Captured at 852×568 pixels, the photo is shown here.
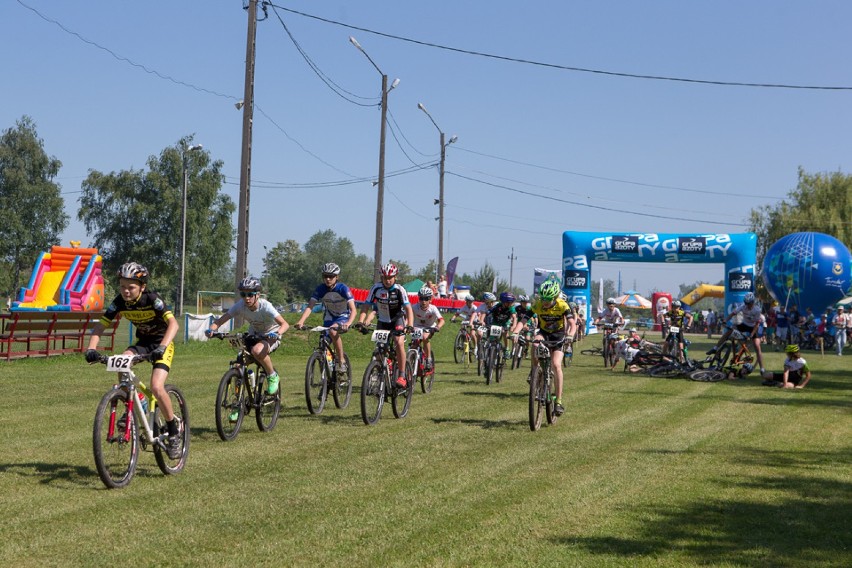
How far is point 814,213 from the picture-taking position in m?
65.7

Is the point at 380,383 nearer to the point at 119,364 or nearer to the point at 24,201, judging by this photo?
the point at 119,364

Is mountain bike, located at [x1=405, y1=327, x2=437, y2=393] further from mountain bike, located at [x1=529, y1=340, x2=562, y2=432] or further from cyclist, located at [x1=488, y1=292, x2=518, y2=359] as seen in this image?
cyclist, located at [x1=488, y1=292, x2=518, y2=359]

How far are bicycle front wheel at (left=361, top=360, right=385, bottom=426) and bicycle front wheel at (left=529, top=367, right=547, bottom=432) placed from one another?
2.00 meters

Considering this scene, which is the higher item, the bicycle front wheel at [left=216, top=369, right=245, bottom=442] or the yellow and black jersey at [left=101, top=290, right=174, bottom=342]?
the yellow and black jersey at [left=101, top=290, right=174, bottom=342]

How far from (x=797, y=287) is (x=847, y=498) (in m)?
34.6

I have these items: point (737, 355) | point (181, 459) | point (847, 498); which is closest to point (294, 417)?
point (181, 459)

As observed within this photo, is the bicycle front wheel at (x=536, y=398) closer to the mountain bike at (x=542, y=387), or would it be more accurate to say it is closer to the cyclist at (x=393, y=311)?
the mountain bike at (x=542, y=387)

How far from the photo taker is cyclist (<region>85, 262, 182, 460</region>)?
8.20 meters

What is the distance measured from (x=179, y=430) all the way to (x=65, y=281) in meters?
24.8

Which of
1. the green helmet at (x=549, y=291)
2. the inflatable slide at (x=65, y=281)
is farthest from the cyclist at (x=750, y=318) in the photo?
the inflatable slide at (x=65, y=281)

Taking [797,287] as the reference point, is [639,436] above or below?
below

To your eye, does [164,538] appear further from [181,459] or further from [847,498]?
[847,498]

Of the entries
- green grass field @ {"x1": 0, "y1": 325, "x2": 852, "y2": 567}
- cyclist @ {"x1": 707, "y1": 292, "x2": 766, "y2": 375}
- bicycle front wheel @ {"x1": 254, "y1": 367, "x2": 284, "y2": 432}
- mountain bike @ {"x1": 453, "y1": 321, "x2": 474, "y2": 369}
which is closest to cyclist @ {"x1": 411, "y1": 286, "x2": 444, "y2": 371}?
green grass field @ {"x1": 0, "y1": 325, "x2": 852, "y2": 567}

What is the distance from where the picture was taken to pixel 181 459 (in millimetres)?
8805
